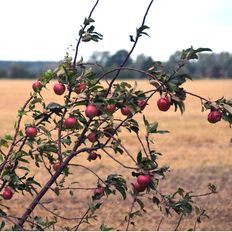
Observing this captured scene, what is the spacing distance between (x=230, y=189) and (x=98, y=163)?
8.58 feet

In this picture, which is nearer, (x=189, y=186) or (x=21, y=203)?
(x=21, y=203)

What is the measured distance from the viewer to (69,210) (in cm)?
381

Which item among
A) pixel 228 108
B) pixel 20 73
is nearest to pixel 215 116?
pixel 228 108

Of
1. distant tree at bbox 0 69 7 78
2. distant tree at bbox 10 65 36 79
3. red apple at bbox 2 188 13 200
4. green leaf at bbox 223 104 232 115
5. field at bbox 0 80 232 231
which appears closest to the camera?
green leaf at bbox 223 104 232 115

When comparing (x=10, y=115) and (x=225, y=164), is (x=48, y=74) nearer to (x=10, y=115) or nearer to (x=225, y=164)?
(x=225, y=164)

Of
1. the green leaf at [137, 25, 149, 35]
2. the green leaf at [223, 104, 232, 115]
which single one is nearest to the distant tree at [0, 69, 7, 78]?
the green leaf at [137, 25, 149, 35]

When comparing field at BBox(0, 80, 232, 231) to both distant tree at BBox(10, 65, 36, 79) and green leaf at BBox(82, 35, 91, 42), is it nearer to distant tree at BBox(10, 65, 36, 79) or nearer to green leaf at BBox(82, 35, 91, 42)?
green leaf at BBox(82, 35, 91, 42)

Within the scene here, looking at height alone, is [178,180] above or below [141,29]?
below

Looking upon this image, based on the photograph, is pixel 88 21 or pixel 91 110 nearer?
pixel 91 110

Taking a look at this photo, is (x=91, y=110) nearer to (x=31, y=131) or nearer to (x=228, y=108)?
(x=31, y=131)

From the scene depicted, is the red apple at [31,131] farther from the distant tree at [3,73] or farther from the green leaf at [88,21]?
the distant tree at [3,73]

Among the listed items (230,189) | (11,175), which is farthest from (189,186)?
(11,175)

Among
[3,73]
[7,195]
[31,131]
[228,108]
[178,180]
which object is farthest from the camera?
[3,73]

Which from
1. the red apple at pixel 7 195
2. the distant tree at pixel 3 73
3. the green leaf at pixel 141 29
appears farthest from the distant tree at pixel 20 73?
the green leaf at pixel 141 29
